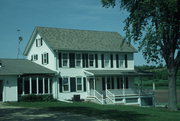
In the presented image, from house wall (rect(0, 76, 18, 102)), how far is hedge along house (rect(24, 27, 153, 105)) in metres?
4.72

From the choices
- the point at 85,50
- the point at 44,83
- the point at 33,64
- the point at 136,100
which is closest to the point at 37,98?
the point at 44,83

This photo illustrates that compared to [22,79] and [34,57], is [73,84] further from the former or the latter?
[34,57]

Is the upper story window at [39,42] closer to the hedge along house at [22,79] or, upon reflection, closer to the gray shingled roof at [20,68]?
the gray shingled roof at [20,68]

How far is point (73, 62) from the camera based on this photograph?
36.2 meters

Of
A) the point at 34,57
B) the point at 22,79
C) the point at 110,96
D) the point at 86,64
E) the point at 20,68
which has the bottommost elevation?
the point at 110,96

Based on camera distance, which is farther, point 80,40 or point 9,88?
point 80,40

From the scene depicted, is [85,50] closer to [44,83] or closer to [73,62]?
[73,62]

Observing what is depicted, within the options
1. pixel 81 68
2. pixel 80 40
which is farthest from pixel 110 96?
pixel 80 40

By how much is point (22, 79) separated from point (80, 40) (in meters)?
9.33

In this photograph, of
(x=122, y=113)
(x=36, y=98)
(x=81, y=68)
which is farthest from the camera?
(x=81, y=68)

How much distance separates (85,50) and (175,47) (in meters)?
11.7

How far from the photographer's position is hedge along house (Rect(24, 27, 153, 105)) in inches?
1391

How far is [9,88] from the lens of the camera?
104ft

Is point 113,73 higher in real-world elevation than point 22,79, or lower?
higher
